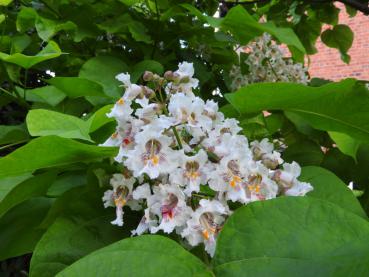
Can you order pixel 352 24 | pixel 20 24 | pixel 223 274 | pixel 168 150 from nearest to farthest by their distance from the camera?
pixel 223 274
pixel 168 150
pixel 20 24
pixel 352 24

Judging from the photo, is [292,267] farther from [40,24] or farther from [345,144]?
Result: [40,24]

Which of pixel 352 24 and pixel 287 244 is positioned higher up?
pixel 287 244

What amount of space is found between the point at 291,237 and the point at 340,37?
1722 mm

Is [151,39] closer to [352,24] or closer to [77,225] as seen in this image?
[77,225]

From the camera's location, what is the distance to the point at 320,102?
689 millimetres

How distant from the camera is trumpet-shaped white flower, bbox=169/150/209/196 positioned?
1.82ft

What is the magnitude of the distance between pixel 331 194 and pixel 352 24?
6.41 meters

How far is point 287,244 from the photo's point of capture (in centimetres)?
46

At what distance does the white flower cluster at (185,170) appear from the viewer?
1.81 feet

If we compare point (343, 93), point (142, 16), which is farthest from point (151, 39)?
point (343, 93)

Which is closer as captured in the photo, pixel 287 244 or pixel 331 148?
pixel 287 244

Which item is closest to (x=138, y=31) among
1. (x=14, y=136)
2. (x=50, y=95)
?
(x=50, y=95)

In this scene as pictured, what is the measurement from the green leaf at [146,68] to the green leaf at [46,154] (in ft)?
1.23

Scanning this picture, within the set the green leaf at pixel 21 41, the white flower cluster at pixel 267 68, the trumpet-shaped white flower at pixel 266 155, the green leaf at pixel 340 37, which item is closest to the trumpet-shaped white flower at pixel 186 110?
the trumpet-shaped white flower at pixel 266 155
